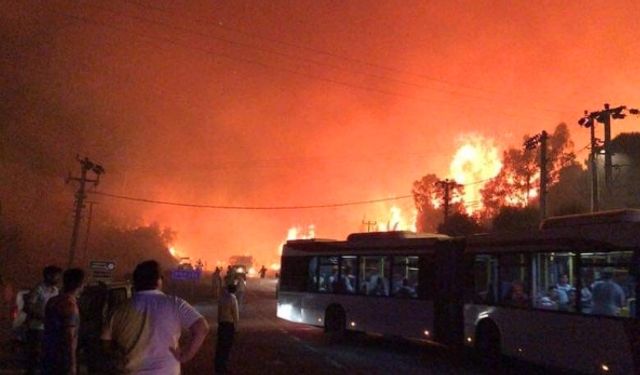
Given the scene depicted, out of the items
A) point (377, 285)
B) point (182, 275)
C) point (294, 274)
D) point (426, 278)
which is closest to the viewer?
point (426, 278)

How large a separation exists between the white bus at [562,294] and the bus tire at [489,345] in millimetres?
24

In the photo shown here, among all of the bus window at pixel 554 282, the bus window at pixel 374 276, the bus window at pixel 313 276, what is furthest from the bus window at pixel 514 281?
the bus window at pixel 313 276

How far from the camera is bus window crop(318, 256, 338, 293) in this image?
63.0 feet

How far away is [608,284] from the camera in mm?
10852

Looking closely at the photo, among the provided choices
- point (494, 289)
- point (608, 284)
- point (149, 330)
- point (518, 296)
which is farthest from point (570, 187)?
point (149, 330)

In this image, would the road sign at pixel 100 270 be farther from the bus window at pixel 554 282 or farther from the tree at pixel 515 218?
the tree at pixel 515 218

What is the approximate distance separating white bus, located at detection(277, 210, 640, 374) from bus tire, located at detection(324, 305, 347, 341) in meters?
0.03

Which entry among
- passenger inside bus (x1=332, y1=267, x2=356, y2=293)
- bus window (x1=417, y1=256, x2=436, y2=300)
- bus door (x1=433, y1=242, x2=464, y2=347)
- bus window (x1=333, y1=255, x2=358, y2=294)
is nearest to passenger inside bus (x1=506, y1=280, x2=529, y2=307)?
bus door (x1=433, y1=242, x2=464, y2=347)

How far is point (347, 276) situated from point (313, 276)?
5.69 ft

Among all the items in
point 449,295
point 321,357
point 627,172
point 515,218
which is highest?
Answer: point 627,172

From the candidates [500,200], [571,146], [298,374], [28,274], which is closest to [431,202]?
[500,200]

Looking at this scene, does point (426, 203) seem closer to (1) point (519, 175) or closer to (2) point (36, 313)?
(1) point (519, 175)

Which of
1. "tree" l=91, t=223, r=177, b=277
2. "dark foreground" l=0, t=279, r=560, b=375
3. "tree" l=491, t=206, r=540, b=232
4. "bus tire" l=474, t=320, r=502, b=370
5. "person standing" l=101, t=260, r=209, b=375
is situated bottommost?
"dark foreground" l=0, t=279, r=560, b=375

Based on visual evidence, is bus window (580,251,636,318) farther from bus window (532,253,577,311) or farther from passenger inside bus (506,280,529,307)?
passenger inside bus (506,280,529,307)
